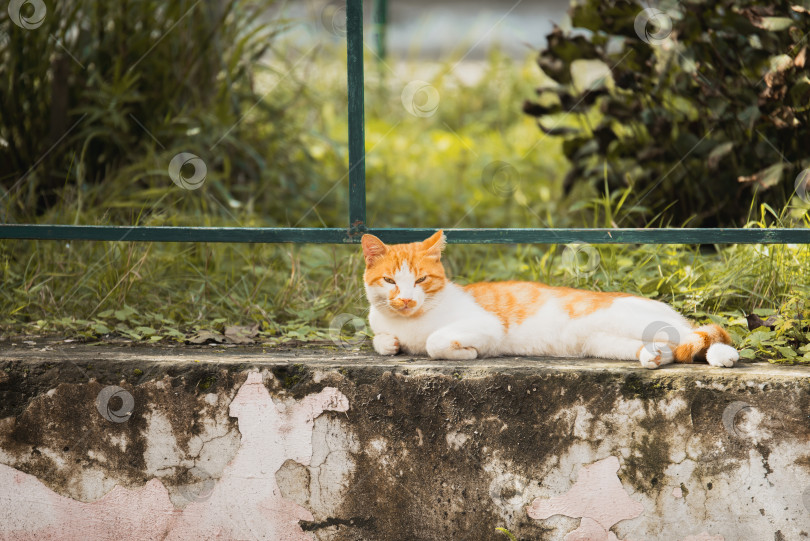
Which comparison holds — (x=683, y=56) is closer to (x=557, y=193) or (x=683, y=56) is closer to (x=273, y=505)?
(x=557, y=193)

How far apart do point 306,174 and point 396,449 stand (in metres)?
2.85

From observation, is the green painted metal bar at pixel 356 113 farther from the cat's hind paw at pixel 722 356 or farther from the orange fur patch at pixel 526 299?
the cat's hind paw at pixel 722 356

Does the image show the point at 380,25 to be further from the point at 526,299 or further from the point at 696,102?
the point at 526,299

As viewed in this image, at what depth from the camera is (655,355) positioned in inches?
80.5

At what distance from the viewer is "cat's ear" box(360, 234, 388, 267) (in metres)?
2.31

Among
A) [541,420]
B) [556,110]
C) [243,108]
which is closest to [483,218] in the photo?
[556,110]

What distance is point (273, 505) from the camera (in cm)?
211

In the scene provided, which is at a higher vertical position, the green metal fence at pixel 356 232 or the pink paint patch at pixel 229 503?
the green metal fence at pixel 356 232

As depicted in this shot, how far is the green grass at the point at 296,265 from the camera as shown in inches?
102

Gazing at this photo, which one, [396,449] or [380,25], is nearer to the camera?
[396,449]

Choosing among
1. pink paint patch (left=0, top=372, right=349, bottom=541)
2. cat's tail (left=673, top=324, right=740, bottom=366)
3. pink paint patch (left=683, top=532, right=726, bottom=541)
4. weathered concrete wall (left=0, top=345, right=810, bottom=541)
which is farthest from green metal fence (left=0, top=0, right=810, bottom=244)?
pink paint patch (left=683, top=532, right=726, bottom=541)

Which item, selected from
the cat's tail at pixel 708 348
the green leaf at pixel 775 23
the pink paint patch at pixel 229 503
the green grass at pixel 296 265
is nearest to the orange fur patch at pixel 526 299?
the cat's tail at pixel 708 348

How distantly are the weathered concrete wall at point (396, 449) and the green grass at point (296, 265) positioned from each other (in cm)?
33

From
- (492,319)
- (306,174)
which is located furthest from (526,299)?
(306,174)
